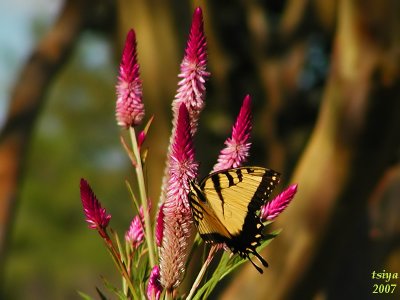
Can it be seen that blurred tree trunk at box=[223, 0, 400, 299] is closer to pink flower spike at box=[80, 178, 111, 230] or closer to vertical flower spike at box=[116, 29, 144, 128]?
vertical flower spike at box=[116, 29, 144, 128]

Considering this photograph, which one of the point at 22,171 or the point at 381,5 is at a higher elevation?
the point at 381,5

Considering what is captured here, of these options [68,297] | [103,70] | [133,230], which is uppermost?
[103,70]

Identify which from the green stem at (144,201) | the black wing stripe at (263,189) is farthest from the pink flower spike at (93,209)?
the black wing stripe at (263,189)

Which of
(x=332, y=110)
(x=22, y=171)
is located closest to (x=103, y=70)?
(x=22, y=171)

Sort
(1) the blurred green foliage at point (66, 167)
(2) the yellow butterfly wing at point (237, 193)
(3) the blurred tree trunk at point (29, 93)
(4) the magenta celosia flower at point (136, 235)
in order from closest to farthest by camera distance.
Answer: (2) the yellow butterfly wing at point (237, 193), (4) the magenta celosia flower at point (136, 235), (3) the blurred tree trunk at point (29, 93), (1) the blurred green foliage at point (66, 167)

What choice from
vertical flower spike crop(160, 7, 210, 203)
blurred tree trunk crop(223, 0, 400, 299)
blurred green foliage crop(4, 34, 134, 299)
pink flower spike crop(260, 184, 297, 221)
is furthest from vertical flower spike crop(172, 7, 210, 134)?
blurred green foliage crop(4, 34, 134, 299)

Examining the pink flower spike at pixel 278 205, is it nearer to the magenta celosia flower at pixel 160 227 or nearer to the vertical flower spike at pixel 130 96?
the magenta celosia flower at pixel 160 227

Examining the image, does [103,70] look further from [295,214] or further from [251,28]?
[295,214]
